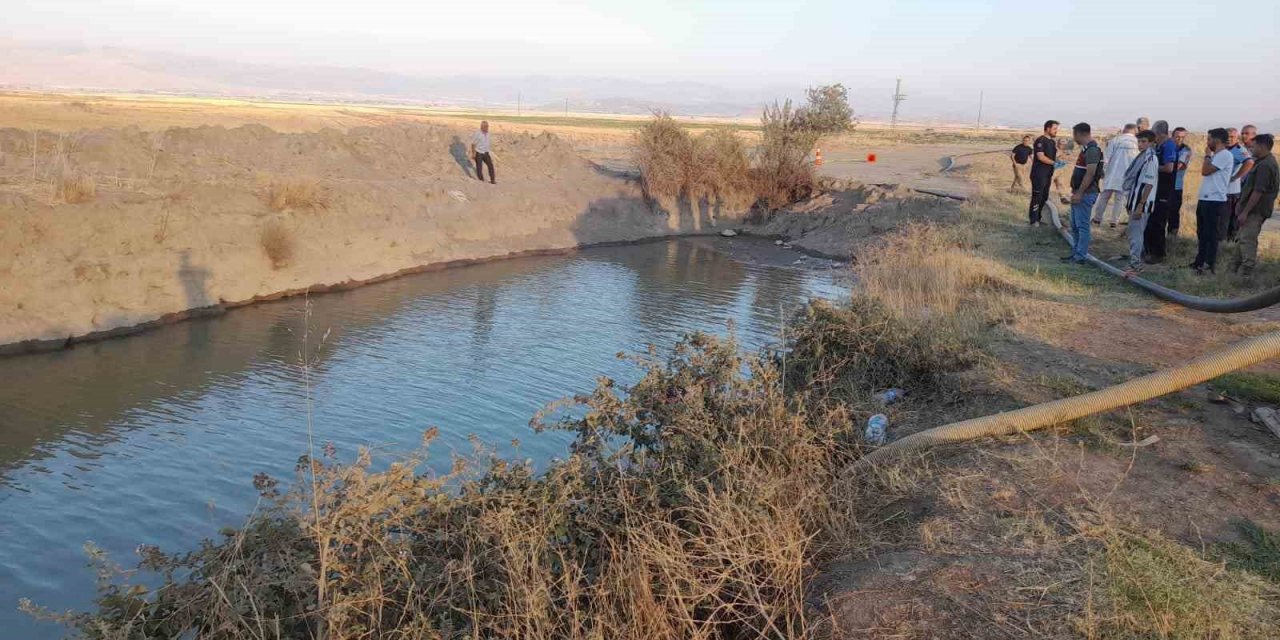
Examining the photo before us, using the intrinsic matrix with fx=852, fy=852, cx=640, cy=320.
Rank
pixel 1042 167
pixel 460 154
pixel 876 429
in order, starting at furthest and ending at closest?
pixel 460 154
pixel 1042 167
pixel 876 429

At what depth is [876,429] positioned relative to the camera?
6.37 meters

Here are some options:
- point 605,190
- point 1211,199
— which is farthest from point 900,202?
point 1211,199

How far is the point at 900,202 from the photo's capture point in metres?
21.4

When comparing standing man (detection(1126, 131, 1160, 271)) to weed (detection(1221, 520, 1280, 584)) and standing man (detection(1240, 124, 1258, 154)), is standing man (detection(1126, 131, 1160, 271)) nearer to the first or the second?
standing man (detection(1240, 124, 1258, 154))

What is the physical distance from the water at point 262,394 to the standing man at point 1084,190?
168 inches

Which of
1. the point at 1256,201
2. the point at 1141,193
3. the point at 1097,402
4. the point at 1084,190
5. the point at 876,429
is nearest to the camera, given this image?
the point at 1097,402

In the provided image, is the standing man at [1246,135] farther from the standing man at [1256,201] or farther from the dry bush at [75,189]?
the dry bush at [75,189]

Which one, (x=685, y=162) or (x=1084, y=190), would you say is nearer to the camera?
(x=1084, y=190)

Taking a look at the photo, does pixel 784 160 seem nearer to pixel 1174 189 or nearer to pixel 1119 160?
pixel 1119 160

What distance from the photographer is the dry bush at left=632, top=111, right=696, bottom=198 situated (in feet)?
78.6

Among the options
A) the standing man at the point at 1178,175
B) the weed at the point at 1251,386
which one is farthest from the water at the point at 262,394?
the standing man at the point at 1178,175

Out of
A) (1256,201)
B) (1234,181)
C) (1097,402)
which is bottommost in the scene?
(1097,402)

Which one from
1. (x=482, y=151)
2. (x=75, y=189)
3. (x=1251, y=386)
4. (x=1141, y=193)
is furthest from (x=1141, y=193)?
(x=482, y=151)

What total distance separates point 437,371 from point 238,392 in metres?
2.23
